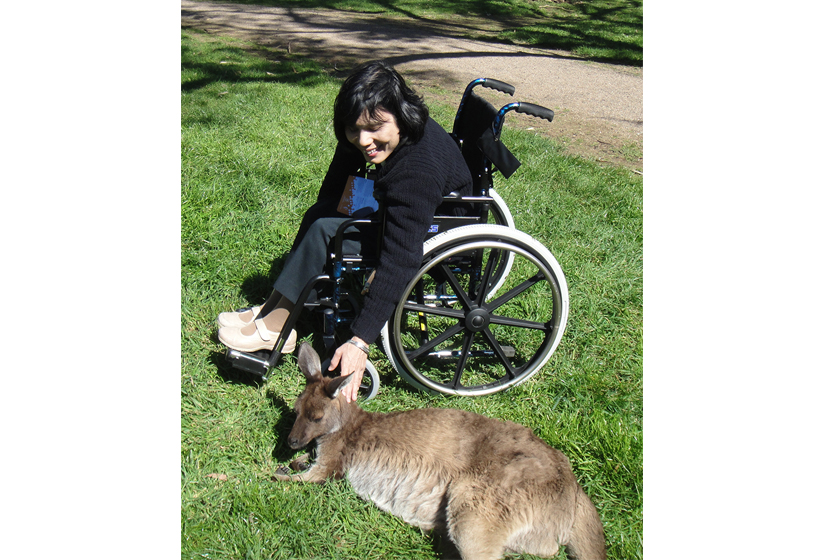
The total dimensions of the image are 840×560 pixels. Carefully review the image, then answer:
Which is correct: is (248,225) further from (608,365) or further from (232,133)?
(608,365)

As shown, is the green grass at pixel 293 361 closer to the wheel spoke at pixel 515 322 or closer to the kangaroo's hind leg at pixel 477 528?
the kangaroo's hind leg at pixel 477 528

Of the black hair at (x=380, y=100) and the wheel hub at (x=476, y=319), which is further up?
the black hair at (x=380, y=100)

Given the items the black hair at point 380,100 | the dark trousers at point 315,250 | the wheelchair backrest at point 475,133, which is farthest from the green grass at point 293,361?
the black hair at point 380,100

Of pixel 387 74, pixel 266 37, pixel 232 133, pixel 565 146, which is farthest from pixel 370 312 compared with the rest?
pixel 266 37

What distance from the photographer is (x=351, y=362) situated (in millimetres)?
2514

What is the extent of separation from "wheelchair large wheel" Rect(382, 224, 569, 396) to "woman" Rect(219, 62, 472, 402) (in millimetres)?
136

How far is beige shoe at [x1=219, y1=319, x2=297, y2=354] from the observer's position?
2.95 meters

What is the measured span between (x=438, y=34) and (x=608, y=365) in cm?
923

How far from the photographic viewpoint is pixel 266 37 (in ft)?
31.6

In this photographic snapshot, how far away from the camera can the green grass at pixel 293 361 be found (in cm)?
239

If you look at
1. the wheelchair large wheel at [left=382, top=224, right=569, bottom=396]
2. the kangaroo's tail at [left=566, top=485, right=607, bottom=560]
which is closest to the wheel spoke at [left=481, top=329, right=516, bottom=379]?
the wheelchair large wheel at [left=382, top=224, right=569, bottom=396]

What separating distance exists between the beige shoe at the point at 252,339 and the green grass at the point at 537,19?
344 inches

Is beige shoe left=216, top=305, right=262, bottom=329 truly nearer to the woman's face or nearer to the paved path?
the woman's face

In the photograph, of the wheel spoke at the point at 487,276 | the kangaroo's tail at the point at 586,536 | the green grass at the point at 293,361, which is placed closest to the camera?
the kangaroo's tail at the point at 586,536
